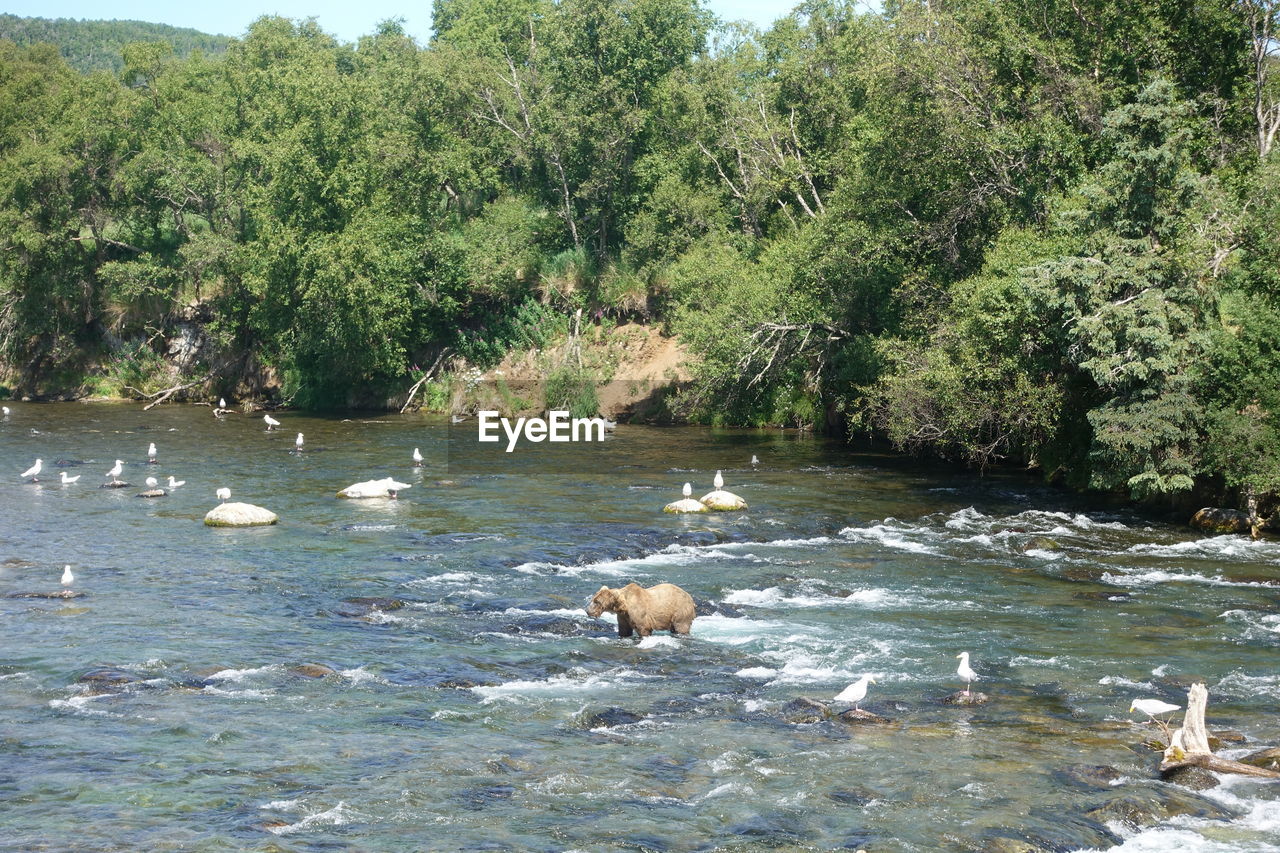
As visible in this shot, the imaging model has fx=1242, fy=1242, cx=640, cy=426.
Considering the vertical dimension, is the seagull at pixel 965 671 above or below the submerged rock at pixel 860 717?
above

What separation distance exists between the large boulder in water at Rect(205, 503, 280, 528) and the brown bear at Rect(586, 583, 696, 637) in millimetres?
12637

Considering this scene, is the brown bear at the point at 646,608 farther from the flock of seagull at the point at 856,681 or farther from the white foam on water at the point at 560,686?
the flock of seagull at the point at 856,681

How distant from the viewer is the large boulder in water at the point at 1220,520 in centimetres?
2941

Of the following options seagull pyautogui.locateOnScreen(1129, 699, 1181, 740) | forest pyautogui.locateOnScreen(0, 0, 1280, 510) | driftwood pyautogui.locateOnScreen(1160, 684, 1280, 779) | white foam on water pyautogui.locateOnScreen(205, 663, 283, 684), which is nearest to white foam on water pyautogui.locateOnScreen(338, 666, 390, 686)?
white foam on water pyautogui.locateOnScreen(205, 663, 283, 684)

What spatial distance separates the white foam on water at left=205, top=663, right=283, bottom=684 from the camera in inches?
727

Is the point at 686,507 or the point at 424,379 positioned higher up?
the point at 424,379

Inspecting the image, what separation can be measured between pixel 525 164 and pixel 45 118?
2786cm

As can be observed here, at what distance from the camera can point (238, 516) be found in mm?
30641

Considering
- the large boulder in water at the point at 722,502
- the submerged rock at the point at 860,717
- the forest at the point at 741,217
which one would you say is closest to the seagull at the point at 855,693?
the submerged rock at the point at 860,717

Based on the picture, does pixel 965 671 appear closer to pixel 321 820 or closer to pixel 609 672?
pixel 609 672

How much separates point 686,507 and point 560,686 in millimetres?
14386

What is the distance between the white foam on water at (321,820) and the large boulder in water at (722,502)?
19481 mm

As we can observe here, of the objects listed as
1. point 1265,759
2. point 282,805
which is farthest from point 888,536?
point 282,805

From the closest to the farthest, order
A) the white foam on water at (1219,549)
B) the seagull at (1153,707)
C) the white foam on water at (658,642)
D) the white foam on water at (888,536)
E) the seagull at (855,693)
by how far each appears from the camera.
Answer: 1. the seagull at (1153,707)
2. the seagull at (855,693)
3. the white foam on water at (658,642)
4. the white foam on water at (1219,549)
5. the white foam on water at (888,536)
